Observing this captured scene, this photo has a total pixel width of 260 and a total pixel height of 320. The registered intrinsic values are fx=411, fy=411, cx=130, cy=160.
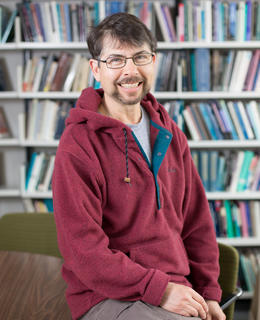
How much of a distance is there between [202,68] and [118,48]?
5.08 feet

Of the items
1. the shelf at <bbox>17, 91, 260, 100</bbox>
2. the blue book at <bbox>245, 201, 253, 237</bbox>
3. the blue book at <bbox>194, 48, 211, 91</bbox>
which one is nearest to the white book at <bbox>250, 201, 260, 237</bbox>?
the blue book at <bbox>245, 201, 253, 237</bbox>

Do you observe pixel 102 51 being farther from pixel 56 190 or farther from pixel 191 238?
pixel 191 238

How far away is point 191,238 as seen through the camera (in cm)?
149

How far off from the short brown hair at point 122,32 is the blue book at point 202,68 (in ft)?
4.69

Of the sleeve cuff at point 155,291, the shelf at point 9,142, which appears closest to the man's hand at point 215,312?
the sleeve cuff at point 155,291

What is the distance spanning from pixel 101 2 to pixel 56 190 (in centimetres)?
180

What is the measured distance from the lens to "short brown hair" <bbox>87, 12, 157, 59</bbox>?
125 centimetres

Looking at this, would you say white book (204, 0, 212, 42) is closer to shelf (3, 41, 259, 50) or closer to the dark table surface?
shelf (3, 41, 259, 50)

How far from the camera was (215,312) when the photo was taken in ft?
4.34

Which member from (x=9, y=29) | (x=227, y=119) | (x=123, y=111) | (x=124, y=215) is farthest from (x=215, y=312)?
(x=9, y=29)

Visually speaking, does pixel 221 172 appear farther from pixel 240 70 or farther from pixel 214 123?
pixel 240 70

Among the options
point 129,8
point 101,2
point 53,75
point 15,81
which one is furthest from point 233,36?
point 15,81

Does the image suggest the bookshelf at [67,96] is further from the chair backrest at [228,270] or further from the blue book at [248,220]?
the chair backrest at [228,270]

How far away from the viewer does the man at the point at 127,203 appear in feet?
3.79
